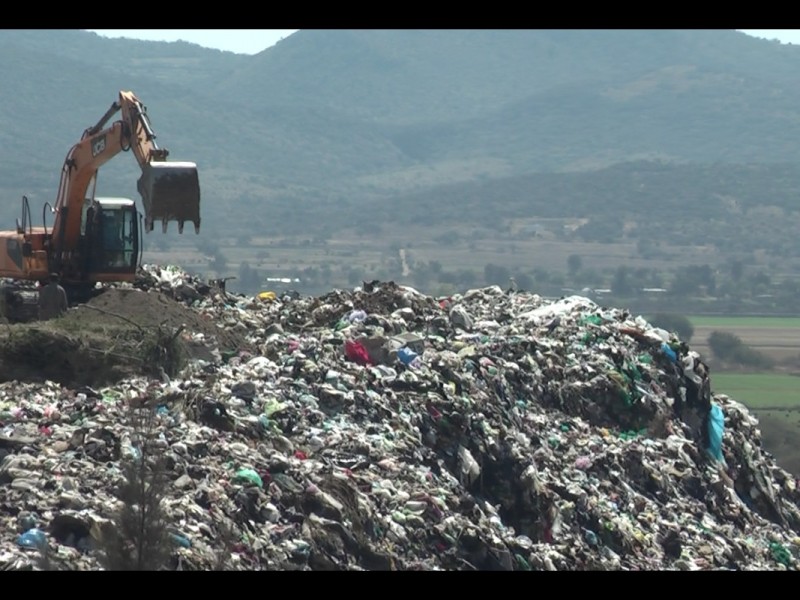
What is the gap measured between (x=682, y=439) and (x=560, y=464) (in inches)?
84.5

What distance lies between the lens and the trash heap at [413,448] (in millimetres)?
8430

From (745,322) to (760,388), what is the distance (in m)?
17.3

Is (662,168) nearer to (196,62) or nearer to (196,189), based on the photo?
(196,62)

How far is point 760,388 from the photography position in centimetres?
3688

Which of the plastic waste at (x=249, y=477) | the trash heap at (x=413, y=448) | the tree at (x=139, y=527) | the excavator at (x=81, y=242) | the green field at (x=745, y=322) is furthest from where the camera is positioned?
the green field at (x=745, y=322)

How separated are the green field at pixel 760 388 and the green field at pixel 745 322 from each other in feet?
35.2

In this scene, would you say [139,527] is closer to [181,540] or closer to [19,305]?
[181,540]

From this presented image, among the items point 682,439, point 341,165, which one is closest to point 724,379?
point 682,439

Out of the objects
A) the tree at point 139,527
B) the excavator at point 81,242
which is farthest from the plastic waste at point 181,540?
the excavator at point 81,242

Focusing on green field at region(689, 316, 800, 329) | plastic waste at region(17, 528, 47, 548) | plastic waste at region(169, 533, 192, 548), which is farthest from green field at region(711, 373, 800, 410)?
plastic waste at region(17, 528, 47, 548)

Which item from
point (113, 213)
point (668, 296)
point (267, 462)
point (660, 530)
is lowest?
point (668, 296)

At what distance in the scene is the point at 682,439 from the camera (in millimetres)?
14148

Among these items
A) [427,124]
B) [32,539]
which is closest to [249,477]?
[32,539]

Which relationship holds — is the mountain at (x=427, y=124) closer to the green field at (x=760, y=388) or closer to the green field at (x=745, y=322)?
the green field at (x=745, y=322)
